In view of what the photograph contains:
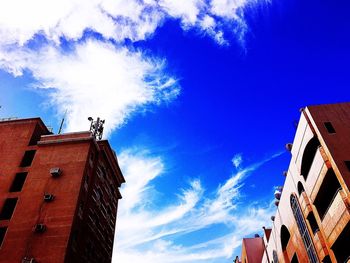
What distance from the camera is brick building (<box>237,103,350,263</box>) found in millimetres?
20891

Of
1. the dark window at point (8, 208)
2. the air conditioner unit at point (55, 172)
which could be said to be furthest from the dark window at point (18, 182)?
the air conditioner unit at point (55, 172)

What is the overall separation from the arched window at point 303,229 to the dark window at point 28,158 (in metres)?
28.8

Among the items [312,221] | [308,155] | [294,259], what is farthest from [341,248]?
[294,259]

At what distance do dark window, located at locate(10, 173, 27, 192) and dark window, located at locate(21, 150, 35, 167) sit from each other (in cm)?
162

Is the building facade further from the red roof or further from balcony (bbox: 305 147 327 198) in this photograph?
the red roof

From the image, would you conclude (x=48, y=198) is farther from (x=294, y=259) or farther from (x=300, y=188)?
(x=294, y=259)

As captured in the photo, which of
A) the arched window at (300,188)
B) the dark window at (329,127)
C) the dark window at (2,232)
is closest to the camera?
the dark window at (329,127)

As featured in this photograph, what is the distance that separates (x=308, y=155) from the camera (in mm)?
25484

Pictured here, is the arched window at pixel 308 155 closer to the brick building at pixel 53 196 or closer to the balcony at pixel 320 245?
the balcony at pixel 320 245

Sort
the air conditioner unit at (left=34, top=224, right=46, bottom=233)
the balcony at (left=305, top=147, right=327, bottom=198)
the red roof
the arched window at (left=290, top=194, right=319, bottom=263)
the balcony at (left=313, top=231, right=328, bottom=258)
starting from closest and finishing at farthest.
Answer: the balcony at (left=305, top=147, right=327, bottom=198) < the balcony at (left=313, top=231, right=328, bottom=258) < the arched window at (left=290, top=194, right=319, bottom=263) < the air conditioner unit at (left=34, top=224, right=46, bottom=233) < the red roof

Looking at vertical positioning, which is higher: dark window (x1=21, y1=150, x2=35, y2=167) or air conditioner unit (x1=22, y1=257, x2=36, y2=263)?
dark window (x1=21, y1=150, x2=35, y2=167)

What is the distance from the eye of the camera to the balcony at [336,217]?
19906mm

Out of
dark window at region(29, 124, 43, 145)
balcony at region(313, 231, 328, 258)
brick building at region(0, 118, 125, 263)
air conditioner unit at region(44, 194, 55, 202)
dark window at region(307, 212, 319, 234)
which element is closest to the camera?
balcony at region(313, 231, 328, 258)

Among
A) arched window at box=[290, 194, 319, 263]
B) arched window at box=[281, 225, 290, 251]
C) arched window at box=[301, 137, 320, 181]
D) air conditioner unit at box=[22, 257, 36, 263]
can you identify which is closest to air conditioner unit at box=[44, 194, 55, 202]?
air conditioner unit at box=[22, 257, 36, 263]
